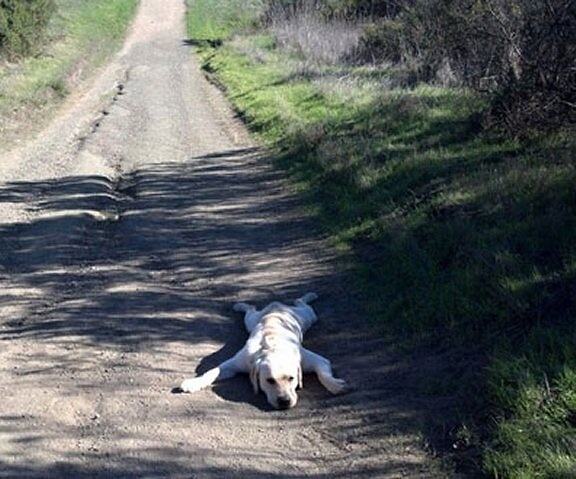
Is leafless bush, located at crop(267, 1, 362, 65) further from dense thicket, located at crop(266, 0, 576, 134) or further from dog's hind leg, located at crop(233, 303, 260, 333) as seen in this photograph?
dog's hind leg, located at crop(233, 303, 260, 333)

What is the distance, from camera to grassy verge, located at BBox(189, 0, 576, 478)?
5.50 metres

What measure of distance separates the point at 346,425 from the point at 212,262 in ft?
13.4

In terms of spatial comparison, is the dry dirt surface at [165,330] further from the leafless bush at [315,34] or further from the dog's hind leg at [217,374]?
the leafless bush at [315,34]

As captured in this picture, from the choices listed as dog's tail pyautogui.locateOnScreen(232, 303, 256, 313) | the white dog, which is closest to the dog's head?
the white dog

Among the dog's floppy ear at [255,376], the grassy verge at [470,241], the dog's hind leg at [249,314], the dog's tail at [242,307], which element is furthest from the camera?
the dog's tail at [242,307]

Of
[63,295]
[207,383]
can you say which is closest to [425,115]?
[63,295]

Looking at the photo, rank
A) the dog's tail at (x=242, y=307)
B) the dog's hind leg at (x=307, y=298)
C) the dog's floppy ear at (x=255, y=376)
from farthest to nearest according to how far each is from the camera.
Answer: the dog's hind leg at (x=307, y=298) → the dog's tail at (x=242, y=307) → the dog's floppy ear at (x=255, y=376)

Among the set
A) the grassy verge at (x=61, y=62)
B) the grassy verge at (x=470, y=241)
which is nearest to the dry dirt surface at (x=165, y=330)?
the grassy verge at (x=470, y=241)

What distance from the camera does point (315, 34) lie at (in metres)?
27.3

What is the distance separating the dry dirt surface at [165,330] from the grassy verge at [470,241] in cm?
39

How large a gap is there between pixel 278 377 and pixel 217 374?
55cm

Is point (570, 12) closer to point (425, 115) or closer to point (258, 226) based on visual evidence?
point (425, 115)

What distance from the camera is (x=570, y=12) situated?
10594 mm

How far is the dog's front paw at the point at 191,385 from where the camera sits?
6.43 m
